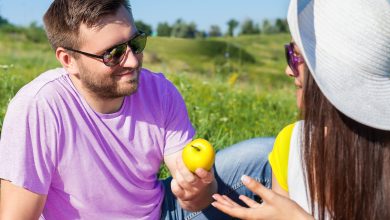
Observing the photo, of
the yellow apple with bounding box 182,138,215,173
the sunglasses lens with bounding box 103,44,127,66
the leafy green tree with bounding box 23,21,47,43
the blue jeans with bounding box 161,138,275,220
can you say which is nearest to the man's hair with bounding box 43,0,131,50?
the sunglasses lens with bounding box 103,44,127,66

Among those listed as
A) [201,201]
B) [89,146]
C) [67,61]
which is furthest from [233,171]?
[67,61]

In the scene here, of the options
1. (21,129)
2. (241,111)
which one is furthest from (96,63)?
(241,111)

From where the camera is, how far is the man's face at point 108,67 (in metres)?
2.71

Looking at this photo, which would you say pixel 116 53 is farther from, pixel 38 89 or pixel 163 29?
pixel 163 29

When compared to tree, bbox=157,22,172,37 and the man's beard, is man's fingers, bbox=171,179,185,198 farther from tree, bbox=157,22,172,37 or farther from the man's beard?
tree, bbox=157,22,172,37

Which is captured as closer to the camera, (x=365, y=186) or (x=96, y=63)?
(x=365, y=186)

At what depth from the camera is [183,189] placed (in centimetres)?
268

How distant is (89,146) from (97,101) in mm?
200

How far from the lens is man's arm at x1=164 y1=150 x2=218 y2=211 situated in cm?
261

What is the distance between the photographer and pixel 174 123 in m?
2.91

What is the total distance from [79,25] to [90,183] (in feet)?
2.20

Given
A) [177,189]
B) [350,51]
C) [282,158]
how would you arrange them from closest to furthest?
[350,51]
[282,158]
[177,189]

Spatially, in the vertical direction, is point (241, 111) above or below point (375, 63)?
below

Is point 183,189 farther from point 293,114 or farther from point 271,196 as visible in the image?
point 293,114
